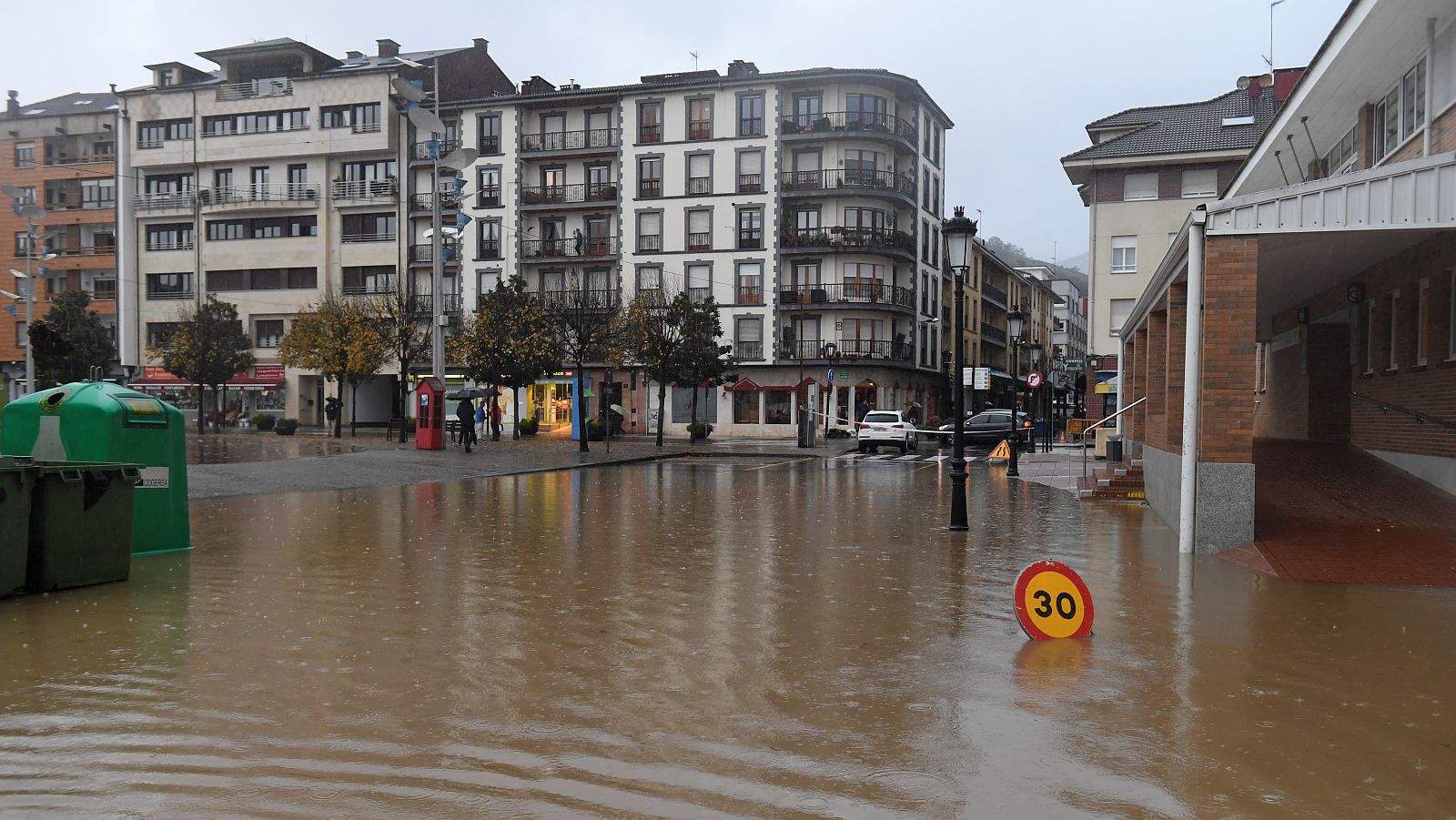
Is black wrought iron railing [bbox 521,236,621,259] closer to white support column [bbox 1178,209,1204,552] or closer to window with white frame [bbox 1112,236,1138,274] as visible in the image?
window with white frame [bbox 1112,236,1138,274]

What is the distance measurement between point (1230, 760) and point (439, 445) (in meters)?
29.3

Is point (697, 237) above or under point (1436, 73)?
above

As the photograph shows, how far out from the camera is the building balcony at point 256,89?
60031 millimetres

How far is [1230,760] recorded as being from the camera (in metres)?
4.78

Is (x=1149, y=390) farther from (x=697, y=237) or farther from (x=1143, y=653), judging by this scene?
(x=697, y=237)

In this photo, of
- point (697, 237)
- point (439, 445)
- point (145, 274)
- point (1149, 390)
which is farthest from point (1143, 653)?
point (145, 274)

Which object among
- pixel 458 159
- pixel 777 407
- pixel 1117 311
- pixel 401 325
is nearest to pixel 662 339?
pixel 401 325

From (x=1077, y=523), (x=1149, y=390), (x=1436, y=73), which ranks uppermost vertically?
(x=1436, y=73)

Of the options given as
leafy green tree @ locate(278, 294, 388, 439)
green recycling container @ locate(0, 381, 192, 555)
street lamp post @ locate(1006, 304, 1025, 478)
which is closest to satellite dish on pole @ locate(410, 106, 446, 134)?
leafy green tree @ locate(278, 294, 388, 439)

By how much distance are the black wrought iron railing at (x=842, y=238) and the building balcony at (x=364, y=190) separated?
21398 mm

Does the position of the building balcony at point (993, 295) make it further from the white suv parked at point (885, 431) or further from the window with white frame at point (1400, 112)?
the window with white frame at point (1400, 112)

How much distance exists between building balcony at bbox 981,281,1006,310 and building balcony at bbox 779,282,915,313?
77.1ft

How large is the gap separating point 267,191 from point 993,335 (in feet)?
168

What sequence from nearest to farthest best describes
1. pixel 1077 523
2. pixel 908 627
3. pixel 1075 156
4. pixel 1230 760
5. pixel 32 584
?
pixel 1230 760 < pixel 908 627 < pixel 32 584 < pixel 1077 523 < pixel 1075 156
